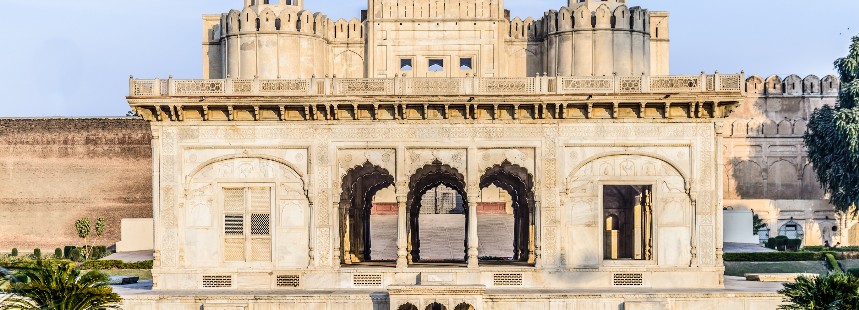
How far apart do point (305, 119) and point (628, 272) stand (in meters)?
7.47

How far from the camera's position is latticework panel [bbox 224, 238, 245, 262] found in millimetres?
24172

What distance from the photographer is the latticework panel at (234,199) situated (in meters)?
24.2

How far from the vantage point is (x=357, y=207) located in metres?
28.8

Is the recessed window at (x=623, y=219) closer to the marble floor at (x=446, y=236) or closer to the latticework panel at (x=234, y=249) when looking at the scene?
the marble floor at (x=446, y=236)

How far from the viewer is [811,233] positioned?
152ft

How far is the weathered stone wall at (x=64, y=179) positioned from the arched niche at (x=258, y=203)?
19280 mm

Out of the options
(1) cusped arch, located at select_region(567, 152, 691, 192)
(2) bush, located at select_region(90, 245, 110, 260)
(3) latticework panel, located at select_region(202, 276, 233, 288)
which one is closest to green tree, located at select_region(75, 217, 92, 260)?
(2) bush, located at select_region(90, 245, 110, 260)

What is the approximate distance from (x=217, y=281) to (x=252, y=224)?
140 centimetres

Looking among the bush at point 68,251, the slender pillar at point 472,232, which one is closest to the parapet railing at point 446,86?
the slender pillar at point 472,232

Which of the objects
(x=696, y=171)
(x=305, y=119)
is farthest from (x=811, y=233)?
(x=305, y=119)

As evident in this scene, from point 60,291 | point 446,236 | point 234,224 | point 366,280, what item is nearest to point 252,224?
point 234,224

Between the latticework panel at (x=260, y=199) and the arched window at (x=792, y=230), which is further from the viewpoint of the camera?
the arched window at (x=792, y=230)

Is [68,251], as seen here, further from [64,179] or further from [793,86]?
[793,86]

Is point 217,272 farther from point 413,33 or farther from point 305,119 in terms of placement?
point 413,33
